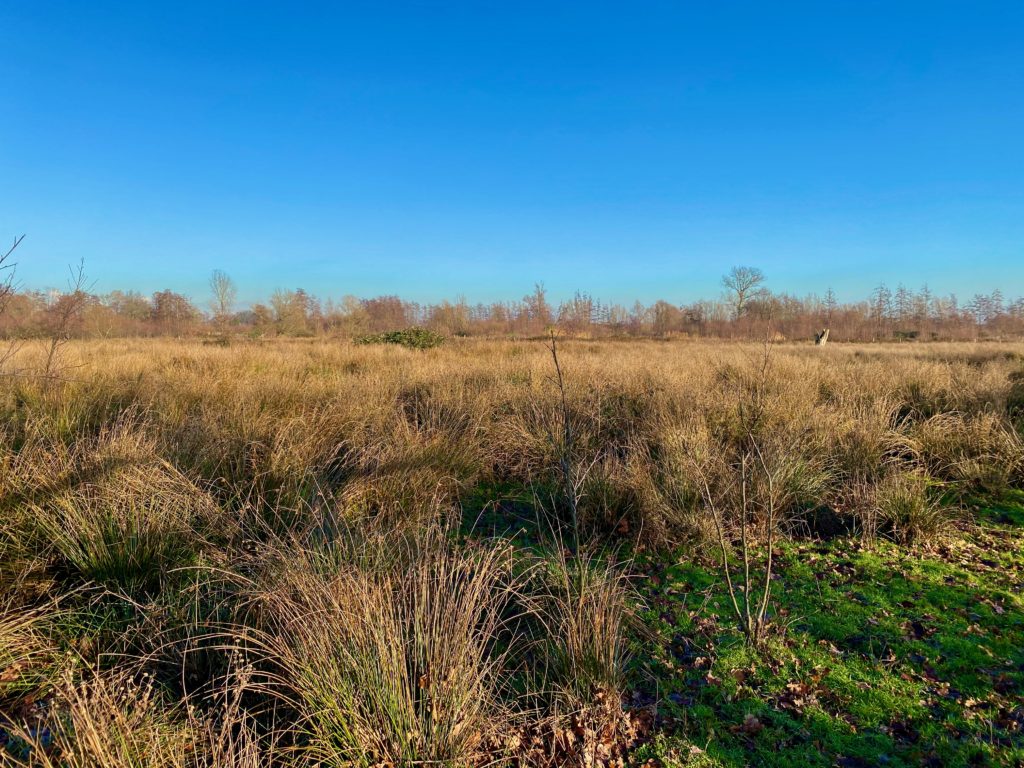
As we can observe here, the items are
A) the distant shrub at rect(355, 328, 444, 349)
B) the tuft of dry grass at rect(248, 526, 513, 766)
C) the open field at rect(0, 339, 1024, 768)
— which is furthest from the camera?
the distant shrub at rect(355, 328, 444, 349)

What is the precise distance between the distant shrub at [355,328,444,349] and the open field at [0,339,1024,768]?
1058 centimetres

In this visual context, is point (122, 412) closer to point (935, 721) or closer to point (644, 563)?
point (644, 563)

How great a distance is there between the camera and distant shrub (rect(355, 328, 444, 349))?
16.0 metres

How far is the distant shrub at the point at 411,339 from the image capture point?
52.6 ft

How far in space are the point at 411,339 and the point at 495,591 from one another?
14201mm

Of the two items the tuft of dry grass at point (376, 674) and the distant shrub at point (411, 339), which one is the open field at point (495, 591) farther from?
the distant shrub at point (411, 339)

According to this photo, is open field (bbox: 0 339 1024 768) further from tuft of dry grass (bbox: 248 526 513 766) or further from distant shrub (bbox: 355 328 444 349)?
distant shrub (bbox: 355 328 444 349)

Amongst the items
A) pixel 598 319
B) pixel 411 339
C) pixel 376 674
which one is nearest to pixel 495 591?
pixel 376 674

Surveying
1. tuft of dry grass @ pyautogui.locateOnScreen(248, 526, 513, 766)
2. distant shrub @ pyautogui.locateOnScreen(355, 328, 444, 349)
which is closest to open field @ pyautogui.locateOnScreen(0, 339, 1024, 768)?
tuft of dry grass @ pyautogui.locateOnScreen(248, 526, 513, 766)

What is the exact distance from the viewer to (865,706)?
216cm

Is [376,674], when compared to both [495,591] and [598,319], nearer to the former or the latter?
[495,591]

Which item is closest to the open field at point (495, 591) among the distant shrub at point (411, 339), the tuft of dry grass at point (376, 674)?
the tuft of dry grass at point (376, 674)

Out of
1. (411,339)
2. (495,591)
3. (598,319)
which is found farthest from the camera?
(598,319)

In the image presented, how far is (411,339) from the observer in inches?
645
